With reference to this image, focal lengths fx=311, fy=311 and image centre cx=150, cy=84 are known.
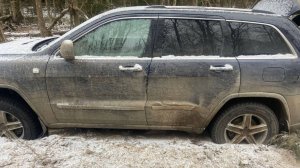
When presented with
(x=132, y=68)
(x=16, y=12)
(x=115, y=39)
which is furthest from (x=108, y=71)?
(x=16, y=12)

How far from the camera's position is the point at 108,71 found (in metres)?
3.52

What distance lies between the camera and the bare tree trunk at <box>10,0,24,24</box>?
1634cm

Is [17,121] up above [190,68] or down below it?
below

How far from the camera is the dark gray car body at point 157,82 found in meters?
3.51

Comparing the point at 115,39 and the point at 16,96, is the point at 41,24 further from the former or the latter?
the point at 115,39

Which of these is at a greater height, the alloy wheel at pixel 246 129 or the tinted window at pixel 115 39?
the tinted window at pixel 115 39

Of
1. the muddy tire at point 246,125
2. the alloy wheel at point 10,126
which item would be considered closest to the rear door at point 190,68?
the muddy tire at point 246,125

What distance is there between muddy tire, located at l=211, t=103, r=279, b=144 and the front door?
983mm

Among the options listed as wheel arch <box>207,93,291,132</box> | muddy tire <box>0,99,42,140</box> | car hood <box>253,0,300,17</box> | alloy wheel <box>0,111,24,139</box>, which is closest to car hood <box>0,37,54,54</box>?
muddy tire <box>0,99,42,140</box>

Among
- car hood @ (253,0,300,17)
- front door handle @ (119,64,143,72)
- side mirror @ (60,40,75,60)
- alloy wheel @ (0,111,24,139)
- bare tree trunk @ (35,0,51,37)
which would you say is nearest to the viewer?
side mirror @ (60,40,75,60)

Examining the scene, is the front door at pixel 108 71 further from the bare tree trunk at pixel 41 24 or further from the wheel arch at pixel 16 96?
the bare tree trunk at pixel 41 24

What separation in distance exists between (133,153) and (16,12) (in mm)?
15687

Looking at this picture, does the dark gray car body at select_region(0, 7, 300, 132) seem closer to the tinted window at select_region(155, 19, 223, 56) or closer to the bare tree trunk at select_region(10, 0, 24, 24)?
the tinted window at select_region(155, 19, 223, 56)

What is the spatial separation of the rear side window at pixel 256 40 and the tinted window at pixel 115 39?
102cm
